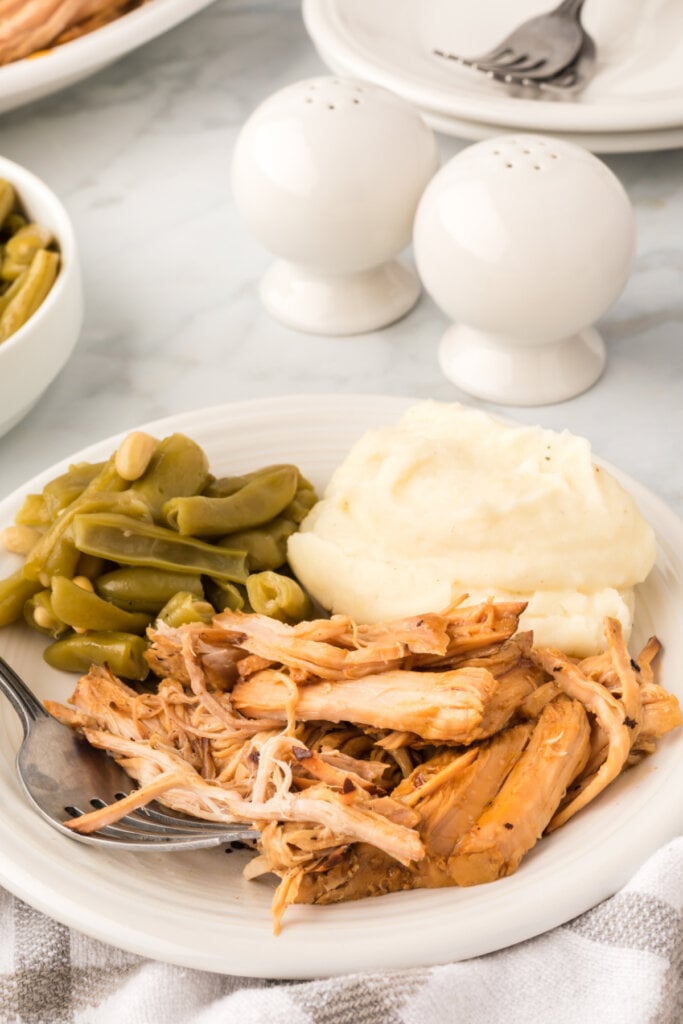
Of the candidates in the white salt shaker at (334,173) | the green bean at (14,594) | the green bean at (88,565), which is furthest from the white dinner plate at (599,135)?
the green bean at (14,594)

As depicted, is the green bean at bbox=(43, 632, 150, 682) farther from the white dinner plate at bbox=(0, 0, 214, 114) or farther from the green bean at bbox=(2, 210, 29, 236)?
the white dinner plate at bbox=(0, 0, 214, 114)

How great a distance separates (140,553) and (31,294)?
1.33 meters

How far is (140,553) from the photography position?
2.97 meters

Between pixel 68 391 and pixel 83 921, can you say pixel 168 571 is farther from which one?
pixel 68 391

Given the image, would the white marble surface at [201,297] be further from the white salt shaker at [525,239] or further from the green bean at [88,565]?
the green bean at [88,565]

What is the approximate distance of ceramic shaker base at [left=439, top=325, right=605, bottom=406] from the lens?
402 centimetres

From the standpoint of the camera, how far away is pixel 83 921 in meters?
2.33

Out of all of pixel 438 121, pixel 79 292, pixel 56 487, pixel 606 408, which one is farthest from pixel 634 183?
pixel 56 487

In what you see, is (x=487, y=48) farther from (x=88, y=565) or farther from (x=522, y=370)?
(x=88, y=565)

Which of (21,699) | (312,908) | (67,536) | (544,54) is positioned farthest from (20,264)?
(312,908)

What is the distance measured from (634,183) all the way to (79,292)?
2.36m

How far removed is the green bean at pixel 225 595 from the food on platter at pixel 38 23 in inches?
117

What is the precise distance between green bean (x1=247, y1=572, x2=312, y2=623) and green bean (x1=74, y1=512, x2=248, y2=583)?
0.21ft

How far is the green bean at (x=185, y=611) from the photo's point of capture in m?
2.89
